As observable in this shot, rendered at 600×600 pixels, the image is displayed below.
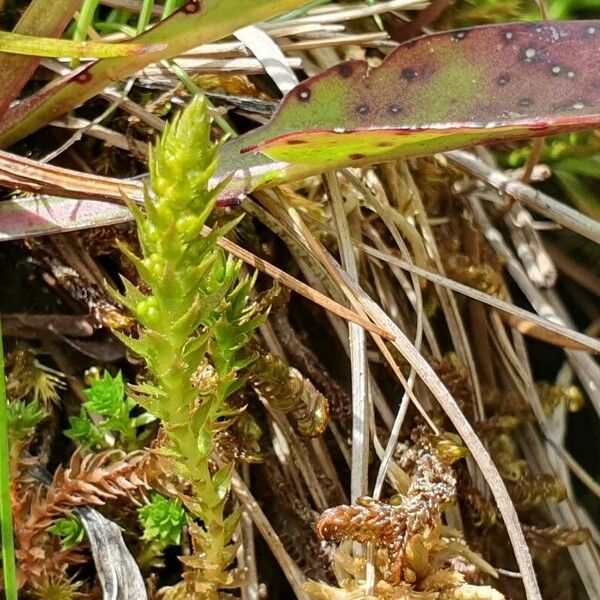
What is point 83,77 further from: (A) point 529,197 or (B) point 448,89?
(A) point 529,197

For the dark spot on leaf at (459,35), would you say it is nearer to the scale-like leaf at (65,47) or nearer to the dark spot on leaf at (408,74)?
the dark spot on leaf at (408,74)

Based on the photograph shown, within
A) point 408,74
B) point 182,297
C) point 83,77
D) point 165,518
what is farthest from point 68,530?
point 408,74

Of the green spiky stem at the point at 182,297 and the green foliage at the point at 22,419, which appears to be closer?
the green spiky stem at the point at 182,297

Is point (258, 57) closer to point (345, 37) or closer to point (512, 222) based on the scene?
point (345, 37)

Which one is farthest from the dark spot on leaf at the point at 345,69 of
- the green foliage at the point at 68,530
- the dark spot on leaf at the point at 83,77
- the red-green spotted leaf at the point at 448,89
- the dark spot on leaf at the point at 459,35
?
the green foliage at the point at 68,530

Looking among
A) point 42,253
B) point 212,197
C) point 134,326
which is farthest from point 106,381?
point 212,197

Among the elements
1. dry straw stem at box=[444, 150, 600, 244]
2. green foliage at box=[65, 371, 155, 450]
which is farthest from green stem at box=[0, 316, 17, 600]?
dry straw stem at box=[444, 150, 600, 244]

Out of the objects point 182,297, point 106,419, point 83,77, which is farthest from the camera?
point 106,419

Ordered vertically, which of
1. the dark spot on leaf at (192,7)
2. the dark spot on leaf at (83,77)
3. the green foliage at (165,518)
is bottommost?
the green foliage at (165,518)
